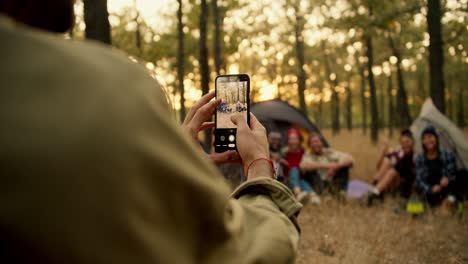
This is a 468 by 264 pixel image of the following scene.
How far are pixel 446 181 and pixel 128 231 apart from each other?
6.30 meters

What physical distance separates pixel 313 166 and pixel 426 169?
6.15 ft

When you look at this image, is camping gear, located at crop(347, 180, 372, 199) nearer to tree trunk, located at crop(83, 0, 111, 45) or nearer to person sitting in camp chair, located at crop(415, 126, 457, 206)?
person sitting in camp chair, located at crop(415, 126, 457, 206)

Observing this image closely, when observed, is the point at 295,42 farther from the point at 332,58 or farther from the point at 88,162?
the point at 88,162

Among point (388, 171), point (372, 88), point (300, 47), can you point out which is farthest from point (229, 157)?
point (300, 47)

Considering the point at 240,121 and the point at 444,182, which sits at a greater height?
the point at 240,121

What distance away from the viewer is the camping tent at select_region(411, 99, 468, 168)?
6.91 meters

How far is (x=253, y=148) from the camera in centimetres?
122

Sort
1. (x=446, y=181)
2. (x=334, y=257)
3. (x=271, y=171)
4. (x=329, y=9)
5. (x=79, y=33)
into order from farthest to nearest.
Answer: (x=329, y=9) → (x=79, y=33) → (x=446, y=181) → (x=334, y=257) → (x=271, y=171)

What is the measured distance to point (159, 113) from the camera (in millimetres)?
701

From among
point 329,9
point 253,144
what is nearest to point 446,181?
point 253,144

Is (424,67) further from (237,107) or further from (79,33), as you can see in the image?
(237,107)

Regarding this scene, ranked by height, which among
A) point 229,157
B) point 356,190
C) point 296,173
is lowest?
point 356,190

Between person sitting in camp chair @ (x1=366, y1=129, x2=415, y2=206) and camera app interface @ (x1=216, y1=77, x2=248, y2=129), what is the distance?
5433mm

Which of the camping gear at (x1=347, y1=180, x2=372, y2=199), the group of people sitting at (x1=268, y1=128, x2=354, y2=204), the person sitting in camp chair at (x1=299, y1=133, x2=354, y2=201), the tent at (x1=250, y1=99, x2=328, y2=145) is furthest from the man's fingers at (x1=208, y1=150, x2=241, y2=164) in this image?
the tent at (x1=250, y1=99, x2=328, y2=145)
